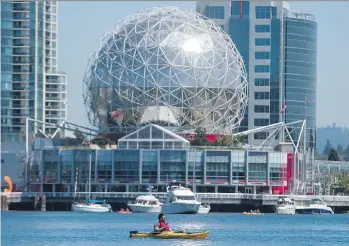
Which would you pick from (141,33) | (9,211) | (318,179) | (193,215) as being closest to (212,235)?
(193,215)

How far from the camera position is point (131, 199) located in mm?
144000

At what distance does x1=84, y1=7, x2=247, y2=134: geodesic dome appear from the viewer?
151500 millimetres

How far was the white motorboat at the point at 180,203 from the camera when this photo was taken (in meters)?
133

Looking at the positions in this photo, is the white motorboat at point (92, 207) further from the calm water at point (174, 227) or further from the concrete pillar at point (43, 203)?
the calm water at point (174, 227)

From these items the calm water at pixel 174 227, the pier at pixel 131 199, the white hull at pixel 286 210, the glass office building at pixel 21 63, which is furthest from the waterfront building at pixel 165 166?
the glass office building at pixel 21 63

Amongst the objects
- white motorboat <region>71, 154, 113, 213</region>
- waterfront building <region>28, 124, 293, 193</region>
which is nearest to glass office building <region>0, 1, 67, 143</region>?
waterfront building <region>28, 124, 293, 193</region>

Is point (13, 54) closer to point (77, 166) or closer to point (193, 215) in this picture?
point (77, 166)

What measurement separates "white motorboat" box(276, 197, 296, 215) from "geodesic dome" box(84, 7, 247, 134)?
16650 mm

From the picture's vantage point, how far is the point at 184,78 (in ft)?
497

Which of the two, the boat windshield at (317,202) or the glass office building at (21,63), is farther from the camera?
the glass office building at (21,63)

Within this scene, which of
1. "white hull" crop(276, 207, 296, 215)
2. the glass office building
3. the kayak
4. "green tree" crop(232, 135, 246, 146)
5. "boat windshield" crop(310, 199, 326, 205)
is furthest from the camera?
the glass office building

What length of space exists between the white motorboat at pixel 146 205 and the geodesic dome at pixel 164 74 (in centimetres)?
1682

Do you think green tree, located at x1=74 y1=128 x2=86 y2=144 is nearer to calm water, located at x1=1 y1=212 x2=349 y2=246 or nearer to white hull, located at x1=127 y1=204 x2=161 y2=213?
white hull, located at x1=127 y1=204 x2=161 y2=213

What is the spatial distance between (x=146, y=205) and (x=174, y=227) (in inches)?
1325
